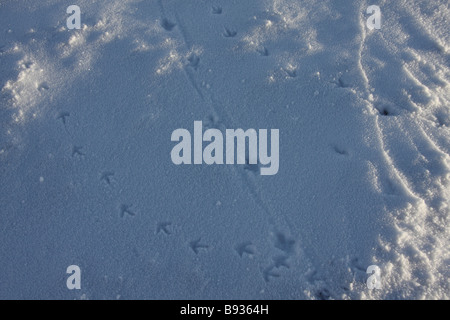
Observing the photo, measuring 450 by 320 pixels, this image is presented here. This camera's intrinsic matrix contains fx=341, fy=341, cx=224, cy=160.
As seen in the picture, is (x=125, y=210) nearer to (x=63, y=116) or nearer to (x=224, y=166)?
(x=224, y=166)

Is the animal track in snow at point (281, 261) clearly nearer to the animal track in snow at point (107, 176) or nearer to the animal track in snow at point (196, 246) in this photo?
the animal track in snow at point (196, 246)

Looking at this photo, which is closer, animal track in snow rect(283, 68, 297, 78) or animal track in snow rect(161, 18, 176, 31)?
animal track in snow rect(283, 68, 297, 78)

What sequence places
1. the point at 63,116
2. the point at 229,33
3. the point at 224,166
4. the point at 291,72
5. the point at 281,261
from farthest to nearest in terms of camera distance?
the point at 229,33
the point at 291,72
the point at 63,116
the point at 224,166
the point at 281,261

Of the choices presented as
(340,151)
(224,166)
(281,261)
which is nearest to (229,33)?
(224,166)

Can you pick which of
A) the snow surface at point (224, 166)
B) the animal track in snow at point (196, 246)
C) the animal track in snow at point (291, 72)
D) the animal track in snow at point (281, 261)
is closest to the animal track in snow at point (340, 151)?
the snow surface at point (224, 166)

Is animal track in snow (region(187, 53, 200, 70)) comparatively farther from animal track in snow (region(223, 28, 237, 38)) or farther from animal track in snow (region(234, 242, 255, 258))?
animal track in snow (region(234, 242, 255, 258))

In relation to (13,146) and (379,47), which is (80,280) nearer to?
(13,146)

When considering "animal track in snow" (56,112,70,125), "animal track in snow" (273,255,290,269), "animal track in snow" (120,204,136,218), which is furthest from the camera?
"animal track in snow" (56,112,70,125)

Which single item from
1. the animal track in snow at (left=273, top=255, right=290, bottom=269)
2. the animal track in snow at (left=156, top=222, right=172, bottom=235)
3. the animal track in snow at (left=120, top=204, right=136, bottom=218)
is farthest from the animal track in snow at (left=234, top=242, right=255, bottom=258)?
the animal track in snow at (left=120, top=204, right=136, bottom=218)
